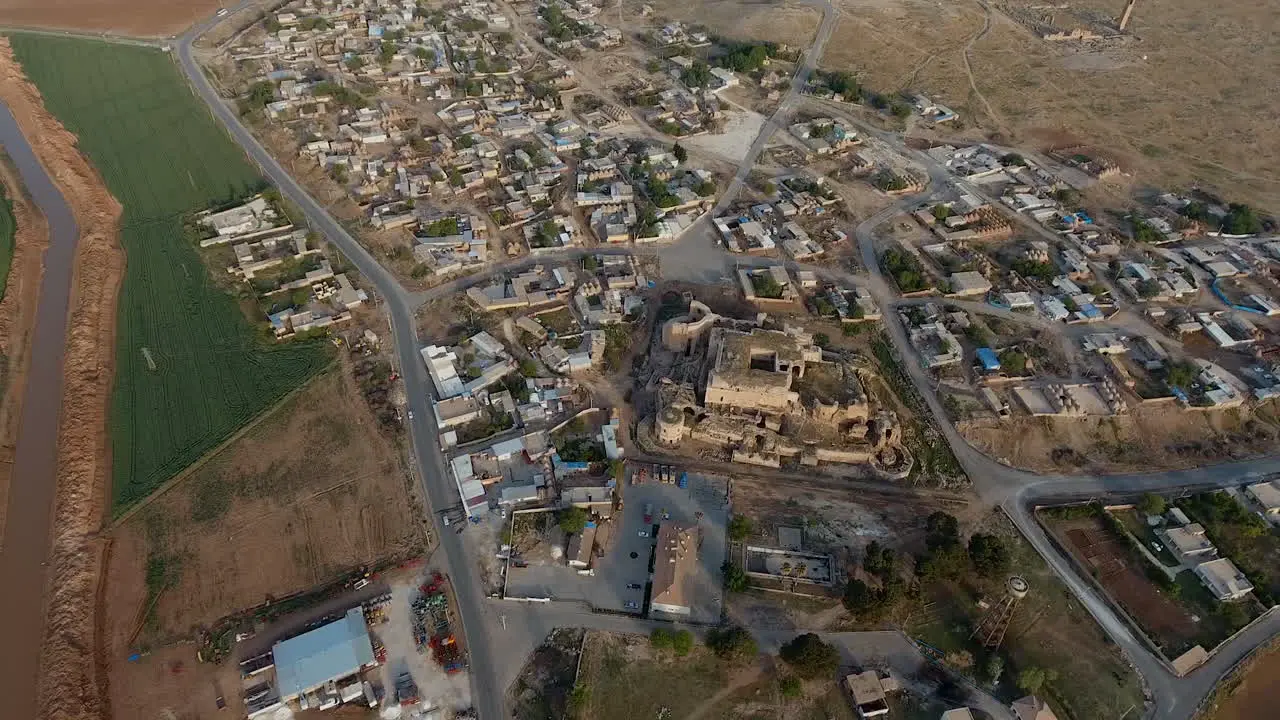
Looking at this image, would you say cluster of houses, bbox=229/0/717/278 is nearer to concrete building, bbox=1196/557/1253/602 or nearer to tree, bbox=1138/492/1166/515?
tree, bbox=1138/492/1166/515

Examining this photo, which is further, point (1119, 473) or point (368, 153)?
point (368, 153)

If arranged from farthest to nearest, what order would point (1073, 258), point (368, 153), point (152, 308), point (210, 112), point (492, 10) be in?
1. point (492, 10)
2. point (210, 112)
3. point (368, 153)
4. point (1073, 258)
5. point (152, 308)

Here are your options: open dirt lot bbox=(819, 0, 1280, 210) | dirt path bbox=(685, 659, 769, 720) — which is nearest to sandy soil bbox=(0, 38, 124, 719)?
dirt path bbox=(685, 659, 769, 720)

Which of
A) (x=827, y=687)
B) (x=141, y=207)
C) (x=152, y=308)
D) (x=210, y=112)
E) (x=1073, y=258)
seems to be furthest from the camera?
(x=210, y=112)

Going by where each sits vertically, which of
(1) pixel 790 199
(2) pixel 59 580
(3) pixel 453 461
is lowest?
(2) pixel 59 580

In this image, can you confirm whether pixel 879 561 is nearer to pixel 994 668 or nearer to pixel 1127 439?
pixel 994 668

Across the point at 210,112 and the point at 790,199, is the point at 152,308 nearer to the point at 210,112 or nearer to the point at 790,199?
the point at 210,112

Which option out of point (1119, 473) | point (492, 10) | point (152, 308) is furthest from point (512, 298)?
point (492, 10)

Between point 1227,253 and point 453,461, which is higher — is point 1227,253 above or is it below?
above
